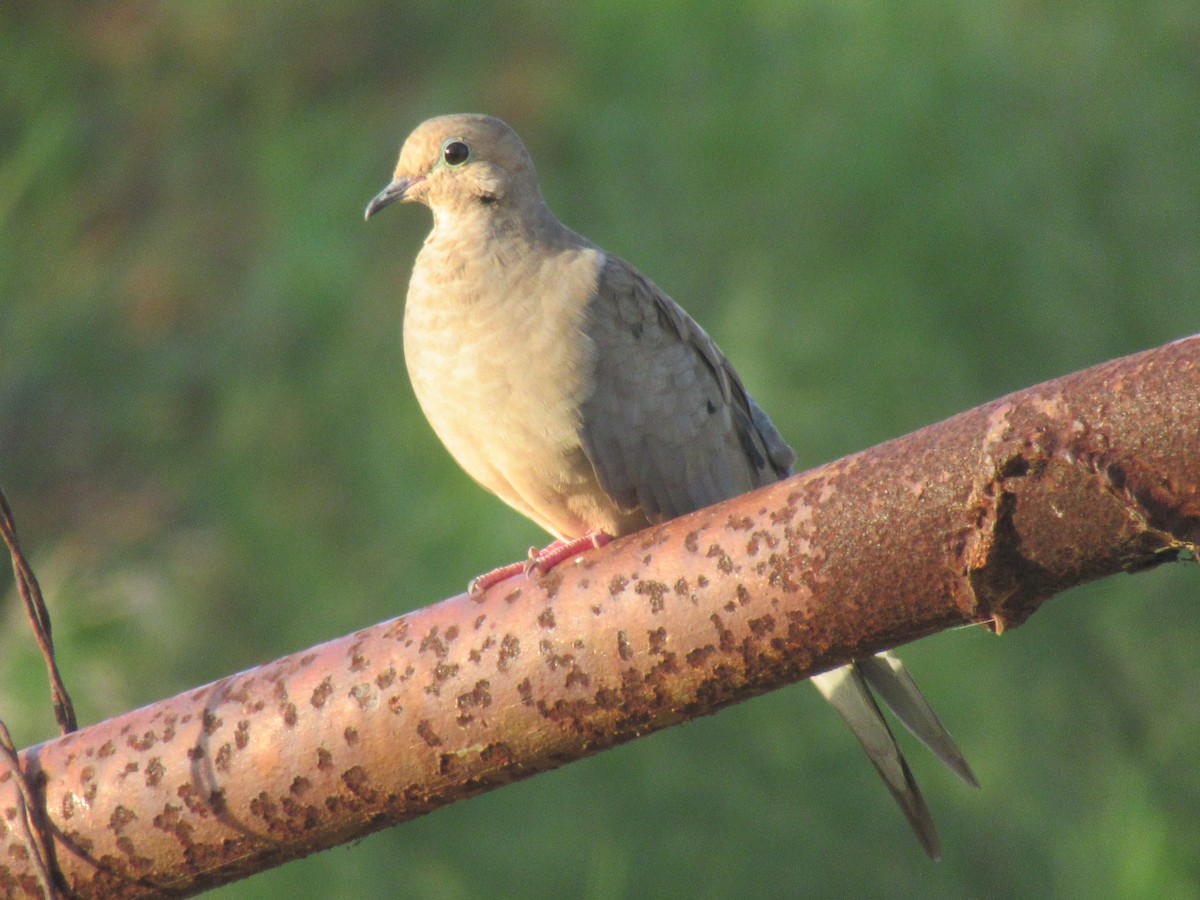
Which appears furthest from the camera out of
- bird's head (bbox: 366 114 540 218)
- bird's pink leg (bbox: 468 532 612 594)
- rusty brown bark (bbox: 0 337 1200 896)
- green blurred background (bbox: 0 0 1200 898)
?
green blurred background (bbox: 0 0 1200 898)

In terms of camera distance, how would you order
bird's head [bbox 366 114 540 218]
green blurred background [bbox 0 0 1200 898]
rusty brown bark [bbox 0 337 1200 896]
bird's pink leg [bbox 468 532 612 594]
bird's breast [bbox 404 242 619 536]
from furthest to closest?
green blurred background [bbox 0 0 1200 898] < bird's head [bbox 366 114 540 218] < bird's breast [bbox 404 242 619 536] < bird's pink leg [bbox 468 532 612 594] < rusty brown bark [bbox 0 337 1200 896]

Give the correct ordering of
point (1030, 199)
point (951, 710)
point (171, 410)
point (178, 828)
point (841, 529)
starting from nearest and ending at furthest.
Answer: point (841, 529)
point (178, 828)
point (951, 710)
point (1030, 199)
point (171, 410)

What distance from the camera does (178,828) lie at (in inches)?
52.6

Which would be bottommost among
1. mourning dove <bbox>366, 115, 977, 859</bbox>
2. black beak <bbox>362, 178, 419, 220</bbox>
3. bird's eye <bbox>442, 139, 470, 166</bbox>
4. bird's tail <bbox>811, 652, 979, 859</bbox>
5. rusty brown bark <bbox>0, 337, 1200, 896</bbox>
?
bird's tail <bbox>811, 652, 979, 859</bbox>

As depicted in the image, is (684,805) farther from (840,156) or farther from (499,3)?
(499,3)

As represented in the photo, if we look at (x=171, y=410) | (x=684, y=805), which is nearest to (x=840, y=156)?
(x=684, y=805)

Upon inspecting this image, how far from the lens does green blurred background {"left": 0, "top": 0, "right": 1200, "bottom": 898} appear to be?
3.24m

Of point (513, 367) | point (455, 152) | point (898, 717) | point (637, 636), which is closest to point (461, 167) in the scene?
point (455, 152)

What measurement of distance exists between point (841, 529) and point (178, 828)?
666 millimetres

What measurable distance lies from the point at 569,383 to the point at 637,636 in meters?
0.77

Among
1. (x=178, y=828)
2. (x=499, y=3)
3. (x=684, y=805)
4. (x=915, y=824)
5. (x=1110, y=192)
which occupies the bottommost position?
(x=684, y=805)

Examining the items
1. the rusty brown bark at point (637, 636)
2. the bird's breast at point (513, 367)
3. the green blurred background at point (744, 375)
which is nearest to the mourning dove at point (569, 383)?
the bird's breast at point (513, 367)

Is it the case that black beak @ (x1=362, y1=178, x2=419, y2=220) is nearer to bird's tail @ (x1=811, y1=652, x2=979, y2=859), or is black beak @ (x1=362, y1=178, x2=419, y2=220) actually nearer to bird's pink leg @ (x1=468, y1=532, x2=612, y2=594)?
bird's pink leg @ (x1=468, y1=532, x2=612, y2=594)

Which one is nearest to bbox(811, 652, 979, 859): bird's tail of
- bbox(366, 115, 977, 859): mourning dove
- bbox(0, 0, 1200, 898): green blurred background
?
bbox(366, 115, 977, 859): mourning dove
